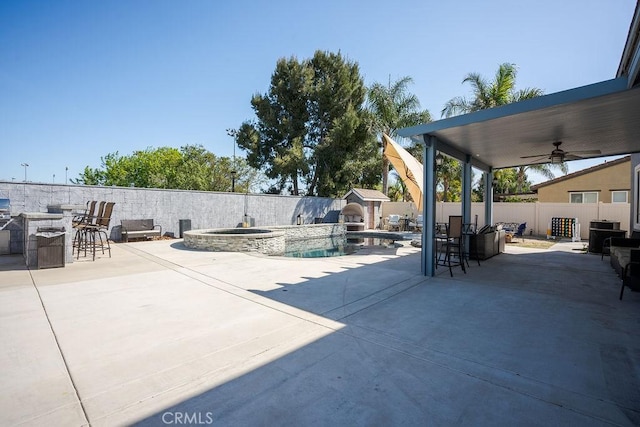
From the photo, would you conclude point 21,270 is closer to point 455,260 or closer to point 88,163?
point 455,260

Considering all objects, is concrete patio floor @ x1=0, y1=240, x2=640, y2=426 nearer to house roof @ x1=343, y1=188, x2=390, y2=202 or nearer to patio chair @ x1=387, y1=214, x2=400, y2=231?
patio chair @ x1=387, y1=214, x2=400, y2=231

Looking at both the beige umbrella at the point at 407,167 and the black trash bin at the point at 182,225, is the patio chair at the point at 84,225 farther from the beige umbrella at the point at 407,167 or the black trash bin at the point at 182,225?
the beige umbrella at the point at 407,167

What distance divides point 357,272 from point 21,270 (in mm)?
7388

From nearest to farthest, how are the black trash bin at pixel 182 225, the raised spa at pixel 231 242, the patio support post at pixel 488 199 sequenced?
the raised spa at pixel 231 242
the patio support post at pixel 488 199
the black trash bin at pixel 182 225

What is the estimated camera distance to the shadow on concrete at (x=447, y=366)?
2188 mm

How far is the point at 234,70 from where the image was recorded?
1844 cm

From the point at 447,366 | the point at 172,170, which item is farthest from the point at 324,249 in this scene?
the point at 172,170

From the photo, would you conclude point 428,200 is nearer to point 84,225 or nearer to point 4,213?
point 84,225

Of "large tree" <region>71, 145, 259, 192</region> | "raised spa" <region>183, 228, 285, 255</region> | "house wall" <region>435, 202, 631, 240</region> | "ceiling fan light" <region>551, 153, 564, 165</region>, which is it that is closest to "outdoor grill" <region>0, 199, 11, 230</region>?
"raised spa" <region>183, 228, 285, 255</region>

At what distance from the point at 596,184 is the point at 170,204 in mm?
22839

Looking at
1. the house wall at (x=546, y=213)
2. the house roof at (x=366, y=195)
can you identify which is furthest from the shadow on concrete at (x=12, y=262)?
the house roof at (x=366, y=195)

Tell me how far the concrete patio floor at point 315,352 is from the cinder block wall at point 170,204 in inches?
229

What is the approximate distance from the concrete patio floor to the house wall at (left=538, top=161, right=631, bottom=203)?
15.1 meters

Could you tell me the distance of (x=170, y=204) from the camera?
1421 centimetres
